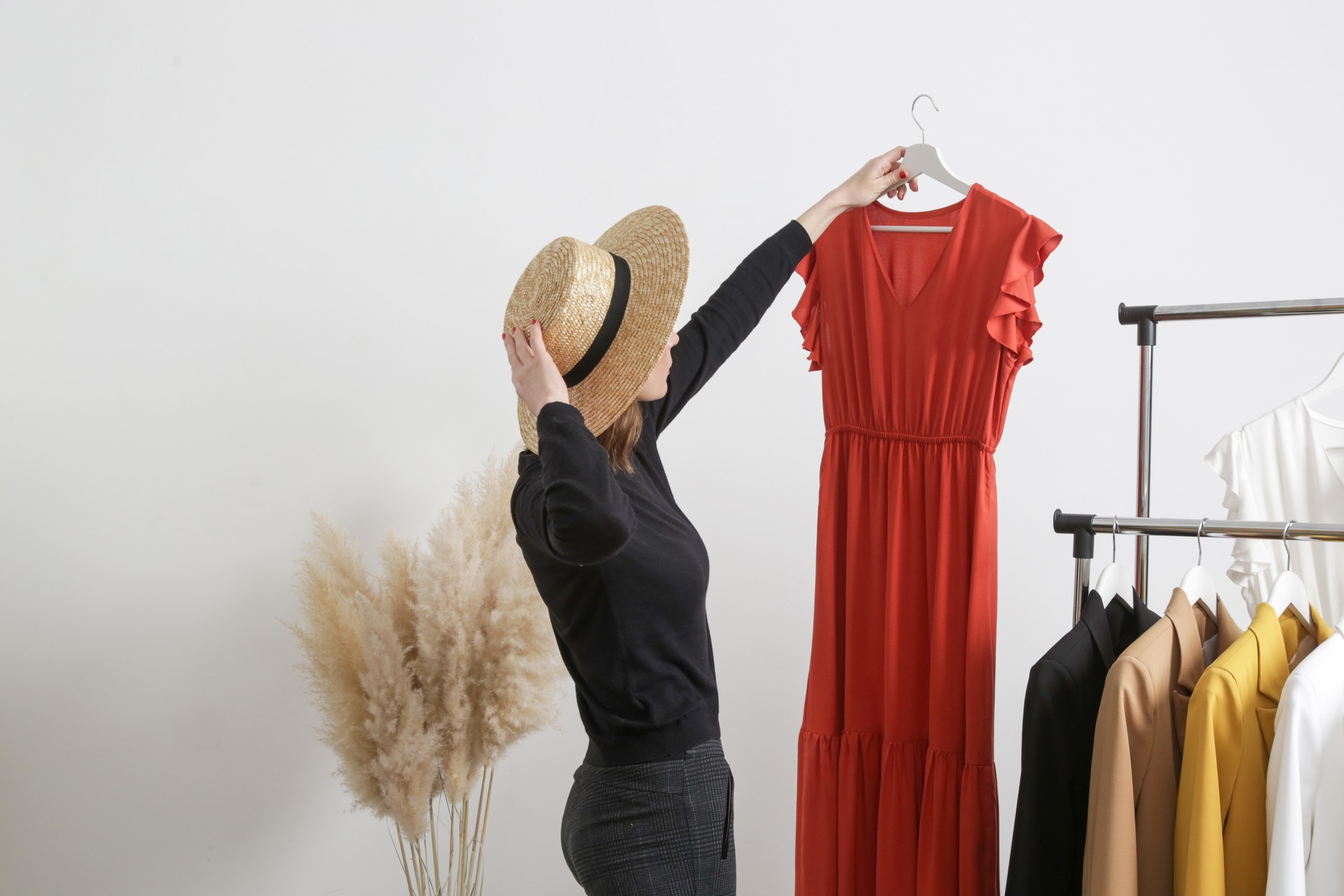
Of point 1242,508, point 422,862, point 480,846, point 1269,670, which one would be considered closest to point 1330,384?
point 1242,508

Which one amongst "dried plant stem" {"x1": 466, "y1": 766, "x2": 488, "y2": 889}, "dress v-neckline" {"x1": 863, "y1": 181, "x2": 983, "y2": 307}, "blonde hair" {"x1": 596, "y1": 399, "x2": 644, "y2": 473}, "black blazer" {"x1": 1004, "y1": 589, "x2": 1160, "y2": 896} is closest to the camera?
"black blazer" {"x1": 1004, "y1": 589, "x2": 1160, "y2": 896}

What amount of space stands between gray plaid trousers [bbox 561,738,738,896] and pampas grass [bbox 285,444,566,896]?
22.9 inches

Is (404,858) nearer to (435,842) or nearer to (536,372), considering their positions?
(435,842)

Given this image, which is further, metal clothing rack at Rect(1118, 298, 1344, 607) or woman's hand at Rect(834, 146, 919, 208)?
woman's hand at Rect(834, 146, 919, 208)

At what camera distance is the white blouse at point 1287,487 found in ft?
5.57

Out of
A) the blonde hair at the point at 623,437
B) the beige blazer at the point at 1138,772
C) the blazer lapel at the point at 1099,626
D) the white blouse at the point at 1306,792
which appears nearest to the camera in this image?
the white blouse at the point at 1306,792

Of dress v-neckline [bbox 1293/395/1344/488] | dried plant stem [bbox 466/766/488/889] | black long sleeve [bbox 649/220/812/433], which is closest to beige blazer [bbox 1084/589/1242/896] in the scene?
dress v-neckline [bbox 1293/395/1344/488]

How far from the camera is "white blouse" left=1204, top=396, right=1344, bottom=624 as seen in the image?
170 cm

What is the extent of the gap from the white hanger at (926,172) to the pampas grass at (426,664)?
3.36 ft

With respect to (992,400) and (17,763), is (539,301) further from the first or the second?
(17,763)

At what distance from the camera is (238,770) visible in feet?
7.25

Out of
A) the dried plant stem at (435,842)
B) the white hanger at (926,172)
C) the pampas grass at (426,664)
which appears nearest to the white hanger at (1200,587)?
the white hanger at (926,172)

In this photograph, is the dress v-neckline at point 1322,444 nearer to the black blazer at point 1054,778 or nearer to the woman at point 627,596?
the black blazer at point 1054,778

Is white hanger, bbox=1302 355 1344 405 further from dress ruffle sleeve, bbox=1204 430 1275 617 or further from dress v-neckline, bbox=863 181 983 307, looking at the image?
dress v-neckline, bbox=863 181 983 307
